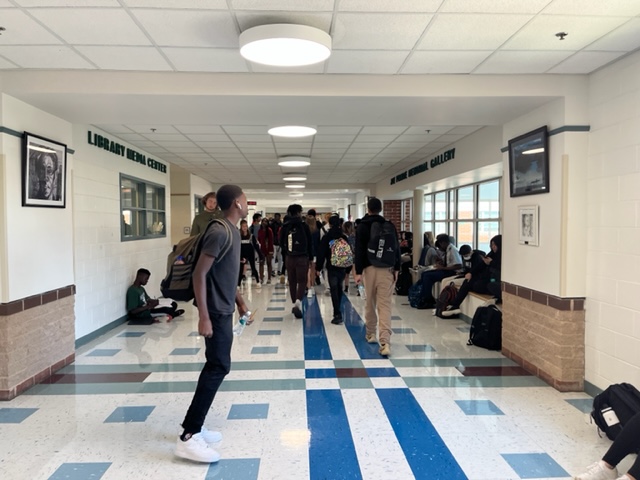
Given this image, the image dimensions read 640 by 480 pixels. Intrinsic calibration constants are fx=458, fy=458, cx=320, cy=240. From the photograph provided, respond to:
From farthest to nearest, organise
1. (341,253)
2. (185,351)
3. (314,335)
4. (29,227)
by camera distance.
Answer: (341,253) → (314,335) → (185,351) → (29,227)

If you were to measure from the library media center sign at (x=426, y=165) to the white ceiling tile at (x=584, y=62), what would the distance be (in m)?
3.46

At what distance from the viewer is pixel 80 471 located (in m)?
2.61

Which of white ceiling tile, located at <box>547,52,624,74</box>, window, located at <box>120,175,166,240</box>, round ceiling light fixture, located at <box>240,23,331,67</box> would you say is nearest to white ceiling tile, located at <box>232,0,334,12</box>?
round ceiling light fixture, located at <box>240,23,331,67</box>

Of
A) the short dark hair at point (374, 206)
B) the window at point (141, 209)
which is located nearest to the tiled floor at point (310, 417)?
the short dark hair at point (374, 206)

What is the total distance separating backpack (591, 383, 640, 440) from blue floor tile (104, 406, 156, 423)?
3.08 meters

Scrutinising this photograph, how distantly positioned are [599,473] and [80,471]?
112 inches

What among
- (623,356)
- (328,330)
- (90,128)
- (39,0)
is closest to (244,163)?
(90,128)

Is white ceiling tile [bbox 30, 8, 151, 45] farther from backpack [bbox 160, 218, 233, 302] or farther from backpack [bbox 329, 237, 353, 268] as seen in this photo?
backpack [bbox 329, 237, 353, 268]

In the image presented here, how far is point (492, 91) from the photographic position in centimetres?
393

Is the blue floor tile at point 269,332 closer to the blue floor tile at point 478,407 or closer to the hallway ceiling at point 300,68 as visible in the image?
the hallway ceiling at point 300,68

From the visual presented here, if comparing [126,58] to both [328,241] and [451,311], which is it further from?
[451,311]

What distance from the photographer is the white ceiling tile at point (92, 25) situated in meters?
2.72

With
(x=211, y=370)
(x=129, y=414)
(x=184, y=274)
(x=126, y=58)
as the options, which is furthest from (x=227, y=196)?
(x=129, y=414)

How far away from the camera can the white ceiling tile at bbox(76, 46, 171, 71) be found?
3318 mm
